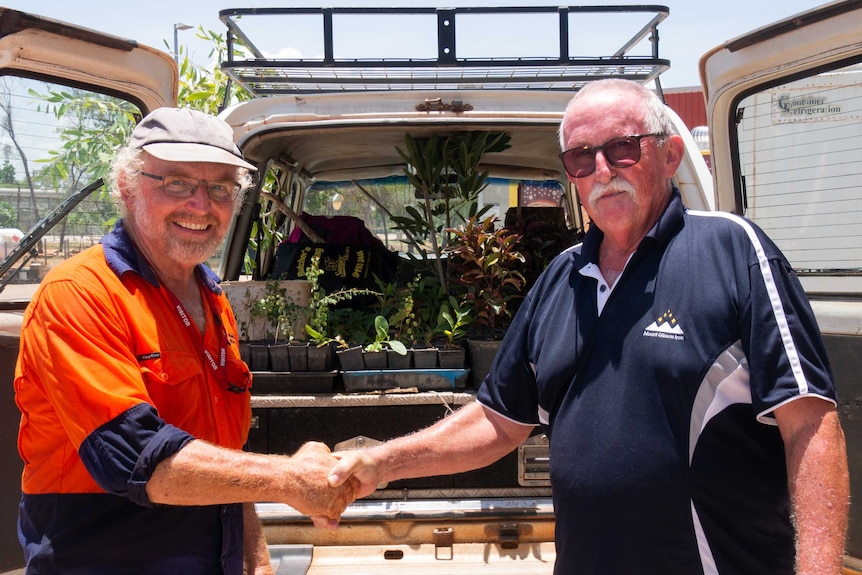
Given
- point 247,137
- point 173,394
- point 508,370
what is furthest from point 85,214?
point 508,370

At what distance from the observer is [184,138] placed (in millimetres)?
2072

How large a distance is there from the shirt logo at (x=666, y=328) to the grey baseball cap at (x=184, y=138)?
4.12ft

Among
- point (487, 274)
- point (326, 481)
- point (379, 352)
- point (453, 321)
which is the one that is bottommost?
point (326, 481)

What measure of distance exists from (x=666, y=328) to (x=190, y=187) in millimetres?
1377

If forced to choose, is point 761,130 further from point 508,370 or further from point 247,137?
point 247,137

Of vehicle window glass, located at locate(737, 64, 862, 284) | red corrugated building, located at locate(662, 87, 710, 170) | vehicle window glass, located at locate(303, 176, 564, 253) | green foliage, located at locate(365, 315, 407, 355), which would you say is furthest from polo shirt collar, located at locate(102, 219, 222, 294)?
red corrugated building, located at locate(662, 87, 710, 170)

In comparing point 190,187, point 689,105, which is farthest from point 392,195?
point 689,105

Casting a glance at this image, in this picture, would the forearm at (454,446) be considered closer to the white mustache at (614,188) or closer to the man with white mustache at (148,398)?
the man with white mustache at (148,398)

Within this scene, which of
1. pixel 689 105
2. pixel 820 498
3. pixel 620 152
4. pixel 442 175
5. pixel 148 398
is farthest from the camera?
pixel 689 105

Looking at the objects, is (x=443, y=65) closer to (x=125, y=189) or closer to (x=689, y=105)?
(x=125, y=189)

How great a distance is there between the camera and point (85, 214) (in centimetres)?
308

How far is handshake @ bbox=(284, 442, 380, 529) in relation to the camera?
212 centimetres

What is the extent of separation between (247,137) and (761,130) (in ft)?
7.44

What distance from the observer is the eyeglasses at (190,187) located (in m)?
2.07
